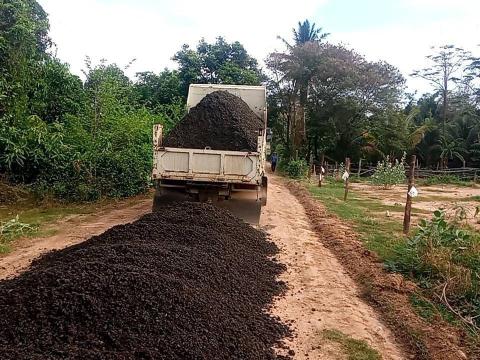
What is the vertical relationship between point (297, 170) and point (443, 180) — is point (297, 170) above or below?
above

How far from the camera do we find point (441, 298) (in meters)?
5.02

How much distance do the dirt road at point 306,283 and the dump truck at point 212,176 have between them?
0.88m

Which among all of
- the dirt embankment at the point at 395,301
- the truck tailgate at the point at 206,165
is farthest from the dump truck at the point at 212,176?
the dirt embankment at the point at 395,301

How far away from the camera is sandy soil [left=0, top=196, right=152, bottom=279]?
6.35 meters

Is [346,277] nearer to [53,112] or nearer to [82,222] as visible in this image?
[82,222]

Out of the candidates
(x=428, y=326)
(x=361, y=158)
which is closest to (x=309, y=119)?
(x=361, y=158)

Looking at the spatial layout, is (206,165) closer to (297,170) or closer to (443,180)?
(297,170)

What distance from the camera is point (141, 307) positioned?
378 centimetres

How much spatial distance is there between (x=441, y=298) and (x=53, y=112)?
42.2 feet

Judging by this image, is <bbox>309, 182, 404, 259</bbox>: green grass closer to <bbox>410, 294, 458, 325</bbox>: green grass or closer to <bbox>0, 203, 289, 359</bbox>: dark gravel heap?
<bbox>410, 294, 458, 325</bbox>: green grass

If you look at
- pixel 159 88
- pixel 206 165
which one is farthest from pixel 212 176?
pixel 159 88

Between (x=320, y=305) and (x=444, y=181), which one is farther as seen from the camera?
(x=444, y=181)

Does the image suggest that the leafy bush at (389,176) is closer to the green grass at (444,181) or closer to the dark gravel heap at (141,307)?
the green grass at (444,181)

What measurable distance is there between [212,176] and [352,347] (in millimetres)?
4578
